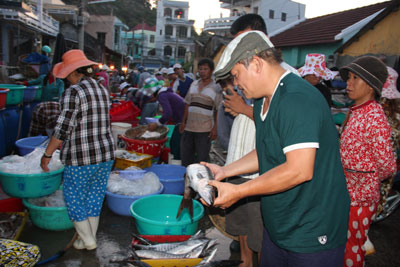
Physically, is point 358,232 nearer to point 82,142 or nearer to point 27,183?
point 82,142

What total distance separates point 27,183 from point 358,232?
11.8 ft

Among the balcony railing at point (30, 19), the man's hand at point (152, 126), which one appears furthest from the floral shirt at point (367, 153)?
the balcony railing at point (30, 19)

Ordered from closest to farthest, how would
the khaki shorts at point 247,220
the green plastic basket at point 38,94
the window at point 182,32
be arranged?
the khaki shorts at point 247,220 < the green plastic basket at point 38,94 < the window at point 182,32

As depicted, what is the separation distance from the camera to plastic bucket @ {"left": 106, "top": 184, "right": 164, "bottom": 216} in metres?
4.43

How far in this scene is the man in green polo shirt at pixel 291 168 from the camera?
4.85 feet

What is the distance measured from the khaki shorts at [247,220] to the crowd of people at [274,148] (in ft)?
0.03

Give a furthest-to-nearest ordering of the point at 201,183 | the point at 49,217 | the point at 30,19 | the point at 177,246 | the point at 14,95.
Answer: the point at 30,19 < the point at 14,95 < the point at 49,217 < the point at 177,246 < the point at 201,183

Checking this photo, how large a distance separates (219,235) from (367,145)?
2.52 m

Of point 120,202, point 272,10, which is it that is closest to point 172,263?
point 120,202

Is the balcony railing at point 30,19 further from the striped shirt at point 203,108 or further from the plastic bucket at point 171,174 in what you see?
the striped shirt at point 203,108

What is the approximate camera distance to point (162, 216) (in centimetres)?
416

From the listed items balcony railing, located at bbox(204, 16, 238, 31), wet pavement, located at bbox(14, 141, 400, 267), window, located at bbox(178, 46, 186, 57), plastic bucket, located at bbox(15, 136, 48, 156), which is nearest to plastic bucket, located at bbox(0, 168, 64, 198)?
wet pavement, located at bbox(14, 141, 400, 267)

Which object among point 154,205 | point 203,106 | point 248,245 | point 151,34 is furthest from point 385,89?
point 151,34

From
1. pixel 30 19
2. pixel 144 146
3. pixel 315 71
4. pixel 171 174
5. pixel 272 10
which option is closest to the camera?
pixel 315 71
